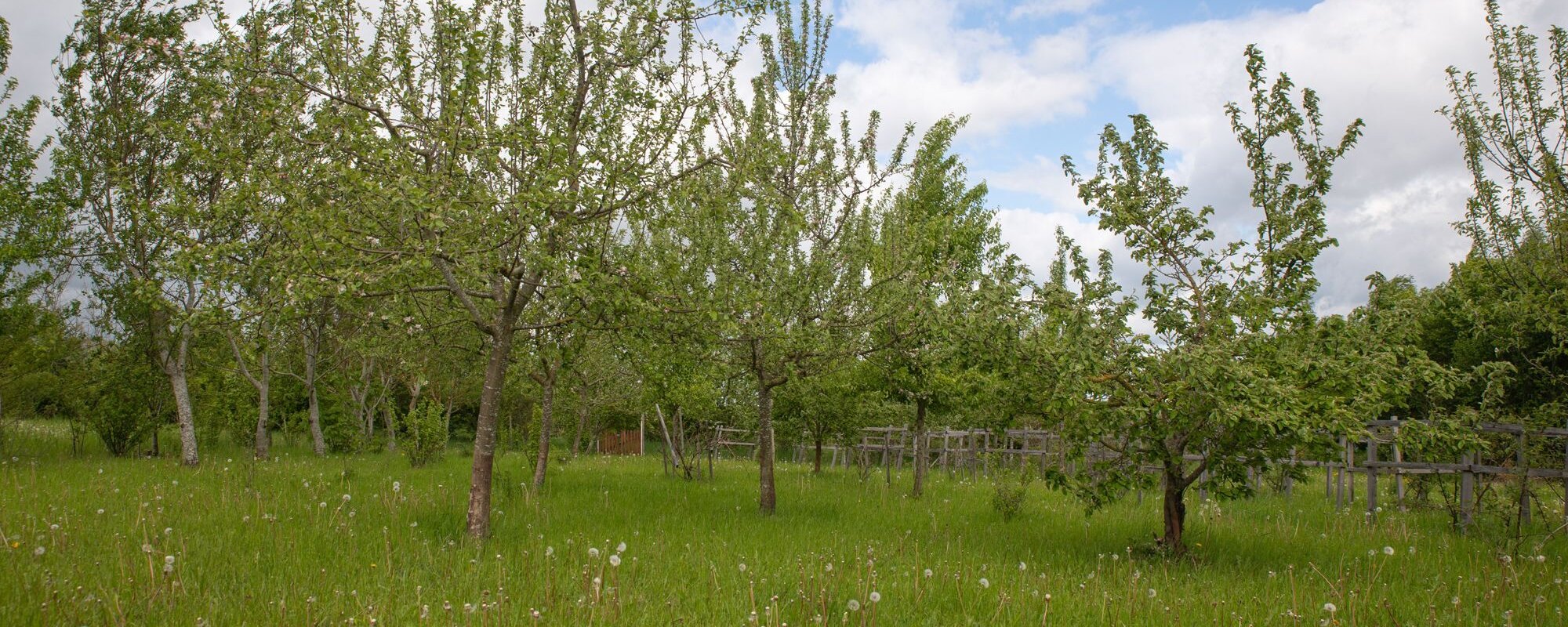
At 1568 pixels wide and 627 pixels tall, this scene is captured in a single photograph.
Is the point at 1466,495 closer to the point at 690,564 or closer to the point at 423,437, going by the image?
the point at 690,564

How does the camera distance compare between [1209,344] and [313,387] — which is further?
[313,387]

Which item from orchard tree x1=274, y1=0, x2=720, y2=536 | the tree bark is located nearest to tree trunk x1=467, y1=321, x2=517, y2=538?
orchard tree x1=274, y1=0, x2=720, y2=536

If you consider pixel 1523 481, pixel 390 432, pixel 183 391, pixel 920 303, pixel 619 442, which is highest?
pixel 920 303

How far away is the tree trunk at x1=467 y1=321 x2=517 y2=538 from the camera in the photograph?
7.85 meters

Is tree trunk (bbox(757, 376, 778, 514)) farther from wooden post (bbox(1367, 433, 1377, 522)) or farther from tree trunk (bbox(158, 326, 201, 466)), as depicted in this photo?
tree trunk (bbox(158, 326, 201, 466))

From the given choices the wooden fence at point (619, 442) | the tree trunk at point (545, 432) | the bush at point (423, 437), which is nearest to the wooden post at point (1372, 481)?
the tree trunk at point (545, 432)

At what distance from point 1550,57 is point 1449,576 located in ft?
19.8

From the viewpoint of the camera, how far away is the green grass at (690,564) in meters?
5.59

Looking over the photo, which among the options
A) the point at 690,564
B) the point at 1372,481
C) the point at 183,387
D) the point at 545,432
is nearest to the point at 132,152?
the point at 183,387

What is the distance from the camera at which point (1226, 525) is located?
10359 mm

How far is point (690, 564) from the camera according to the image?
289 inches

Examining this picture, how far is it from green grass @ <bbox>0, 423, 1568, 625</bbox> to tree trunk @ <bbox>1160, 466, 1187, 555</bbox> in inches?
10.5

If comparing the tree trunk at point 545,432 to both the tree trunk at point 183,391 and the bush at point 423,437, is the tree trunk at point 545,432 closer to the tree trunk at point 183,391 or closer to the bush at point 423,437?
the bush at point 423,437

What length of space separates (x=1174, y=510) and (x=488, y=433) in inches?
278
